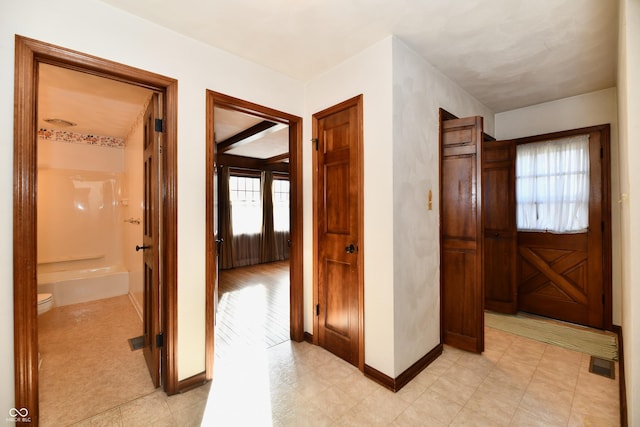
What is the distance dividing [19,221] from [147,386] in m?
1.41

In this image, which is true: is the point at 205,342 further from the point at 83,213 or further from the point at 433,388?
the point at 83,213

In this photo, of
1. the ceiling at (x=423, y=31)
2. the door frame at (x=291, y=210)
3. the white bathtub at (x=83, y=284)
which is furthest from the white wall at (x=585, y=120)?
the white bathtub at (x=83, y=284)

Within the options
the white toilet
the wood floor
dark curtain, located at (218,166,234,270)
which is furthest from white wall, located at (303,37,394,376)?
dark curtain, located at (218,166,234,270)

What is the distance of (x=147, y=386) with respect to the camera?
6.75 feet

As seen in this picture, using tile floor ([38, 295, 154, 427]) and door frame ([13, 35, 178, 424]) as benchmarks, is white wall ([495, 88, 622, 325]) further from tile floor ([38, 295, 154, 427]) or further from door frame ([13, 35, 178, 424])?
tile floor ([38, 295, 154, 427])

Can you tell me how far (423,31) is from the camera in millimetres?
1984

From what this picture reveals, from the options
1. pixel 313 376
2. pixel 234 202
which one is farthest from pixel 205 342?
pixel 234 202

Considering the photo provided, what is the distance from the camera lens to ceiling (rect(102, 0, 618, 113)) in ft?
5.70

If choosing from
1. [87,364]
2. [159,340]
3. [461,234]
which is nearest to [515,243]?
[461,234]

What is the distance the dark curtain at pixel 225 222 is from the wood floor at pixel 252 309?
1.00 ft

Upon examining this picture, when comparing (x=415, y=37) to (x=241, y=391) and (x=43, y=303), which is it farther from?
(x=43, y=303)

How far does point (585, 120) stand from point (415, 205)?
8.46 feet

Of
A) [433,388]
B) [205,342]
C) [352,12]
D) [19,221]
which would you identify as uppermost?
[352,12]
